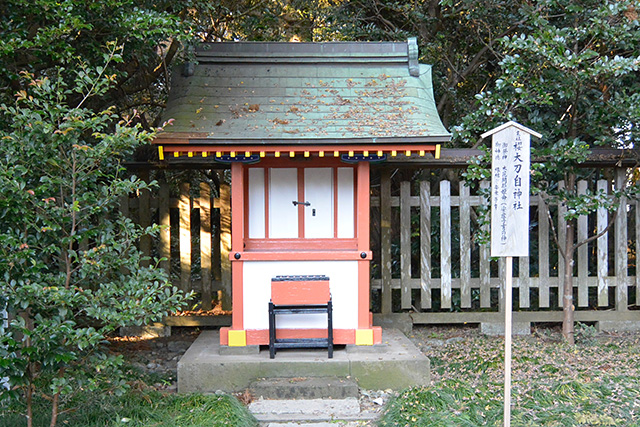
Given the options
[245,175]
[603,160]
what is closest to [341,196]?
[245,175]

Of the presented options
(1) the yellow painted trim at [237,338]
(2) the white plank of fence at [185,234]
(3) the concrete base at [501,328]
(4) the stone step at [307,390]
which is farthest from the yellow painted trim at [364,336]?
(2) the white plank of fence at [185,234]

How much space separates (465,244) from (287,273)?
8.87 feet

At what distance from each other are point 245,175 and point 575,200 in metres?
3.78

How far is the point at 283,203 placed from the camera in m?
6.04

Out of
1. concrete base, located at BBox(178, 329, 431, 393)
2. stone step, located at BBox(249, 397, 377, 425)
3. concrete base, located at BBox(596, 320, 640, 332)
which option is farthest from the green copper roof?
concrete base, located at BBox(596, 320, 640, 332)

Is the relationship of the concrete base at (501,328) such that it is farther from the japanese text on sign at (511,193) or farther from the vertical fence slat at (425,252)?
the japanese text on sign at (511,193)

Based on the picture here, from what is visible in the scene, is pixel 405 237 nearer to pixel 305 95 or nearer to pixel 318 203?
pixel 318 203

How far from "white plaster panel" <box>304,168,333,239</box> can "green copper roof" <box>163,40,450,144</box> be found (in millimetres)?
677

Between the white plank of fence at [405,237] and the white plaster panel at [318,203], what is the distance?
1479mm

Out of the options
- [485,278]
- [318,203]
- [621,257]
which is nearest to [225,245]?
[318,203]

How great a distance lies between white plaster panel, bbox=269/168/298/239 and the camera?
237 inches

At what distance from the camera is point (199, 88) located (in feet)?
19.9

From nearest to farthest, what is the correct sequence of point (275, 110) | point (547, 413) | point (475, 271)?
point (547, 413) → point (275, 110) → point (475, 271)

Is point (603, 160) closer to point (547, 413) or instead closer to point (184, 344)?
Answer: point (547, 413)
